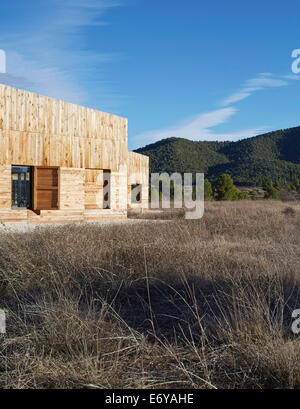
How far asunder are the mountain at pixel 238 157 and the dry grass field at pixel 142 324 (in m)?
59.2

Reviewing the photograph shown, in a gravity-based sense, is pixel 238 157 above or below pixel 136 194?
above

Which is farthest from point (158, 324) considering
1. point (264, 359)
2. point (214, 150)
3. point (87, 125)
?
point (214, 150)

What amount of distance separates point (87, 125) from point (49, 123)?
1.80 m

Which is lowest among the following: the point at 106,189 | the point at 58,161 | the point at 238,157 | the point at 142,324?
the point at 142,324

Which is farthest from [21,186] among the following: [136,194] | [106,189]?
[136,194]

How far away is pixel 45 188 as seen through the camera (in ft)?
52.4

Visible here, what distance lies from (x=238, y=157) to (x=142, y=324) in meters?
74.5

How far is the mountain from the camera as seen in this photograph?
67062mm

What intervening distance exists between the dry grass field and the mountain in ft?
194

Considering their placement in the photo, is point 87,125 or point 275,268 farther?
point 87,125

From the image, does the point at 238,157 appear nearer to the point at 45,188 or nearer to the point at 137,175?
the point at 137,175

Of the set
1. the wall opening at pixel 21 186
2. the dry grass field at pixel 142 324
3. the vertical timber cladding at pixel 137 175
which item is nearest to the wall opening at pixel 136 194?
the vertical timber cladding at pixel 137 175
